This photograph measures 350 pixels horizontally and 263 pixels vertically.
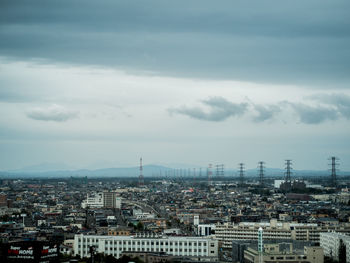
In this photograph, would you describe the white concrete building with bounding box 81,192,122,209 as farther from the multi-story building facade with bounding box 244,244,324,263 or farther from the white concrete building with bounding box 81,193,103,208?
the multi-story building facade with bounding box 244,244,324,263

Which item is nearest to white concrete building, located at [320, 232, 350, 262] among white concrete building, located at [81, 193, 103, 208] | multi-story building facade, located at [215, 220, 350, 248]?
multi-story building facade, located at [215, 220, 350, 248]

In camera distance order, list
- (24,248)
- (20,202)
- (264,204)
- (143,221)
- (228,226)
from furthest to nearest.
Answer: (20,202)
(264,204)
(143,221)
(228,226)
(24,248)

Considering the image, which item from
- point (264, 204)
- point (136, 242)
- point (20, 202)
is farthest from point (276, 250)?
point (20, 202)

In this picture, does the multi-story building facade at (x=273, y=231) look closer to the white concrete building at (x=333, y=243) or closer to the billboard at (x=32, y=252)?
the white concrete building at (x=333, y=243)

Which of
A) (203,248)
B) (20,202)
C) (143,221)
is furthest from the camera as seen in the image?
(20,202)

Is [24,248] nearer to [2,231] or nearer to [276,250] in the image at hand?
[276,250]

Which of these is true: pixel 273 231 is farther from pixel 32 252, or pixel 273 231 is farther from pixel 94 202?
pixel 94 202

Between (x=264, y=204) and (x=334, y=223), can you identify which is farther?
(x=264, y=204)
